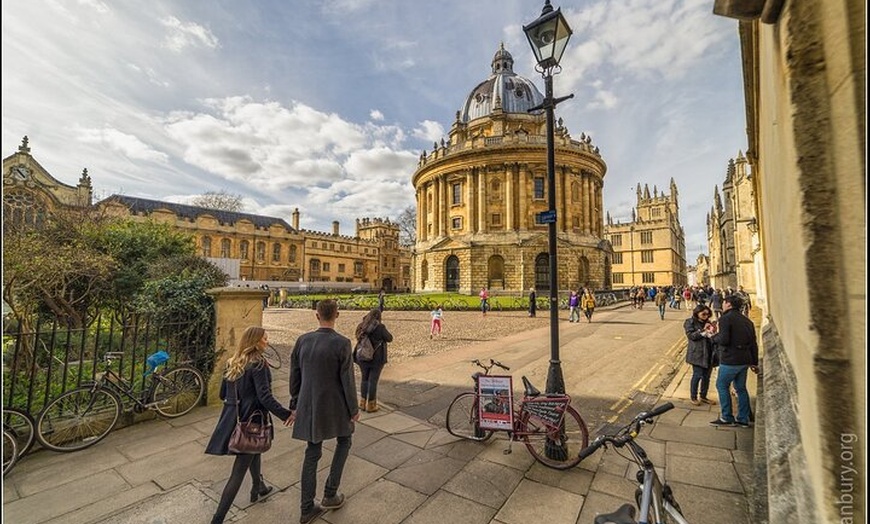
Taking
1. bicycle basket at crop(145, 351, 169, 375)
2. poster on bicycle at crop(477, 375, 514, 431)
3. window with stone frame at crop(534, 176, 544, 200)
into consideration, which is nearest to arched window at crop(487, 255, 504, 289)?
window with stone frame at crop(534, 176, 544, 200)

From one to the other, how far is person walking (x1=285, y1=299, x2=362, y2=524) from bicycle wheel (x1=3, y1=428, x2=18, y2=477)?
10.6 feet

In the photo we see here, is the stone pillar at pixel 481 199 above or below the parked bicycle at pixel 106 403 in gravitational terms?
above

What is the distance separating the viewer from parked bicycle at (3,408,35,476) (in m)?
3.81

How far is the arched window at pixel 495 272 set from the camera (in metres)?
36.1

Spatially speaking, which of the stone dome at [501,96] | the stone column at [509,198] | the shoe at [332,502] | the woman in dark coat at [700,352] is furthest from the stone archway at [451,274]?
the shoe at [332,502]

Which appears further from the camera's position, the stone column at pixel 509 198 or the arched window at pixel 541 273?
the stone column at pixel 509 198

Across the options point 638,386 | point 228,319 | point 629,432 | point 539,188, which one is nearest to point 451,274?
point 539,188

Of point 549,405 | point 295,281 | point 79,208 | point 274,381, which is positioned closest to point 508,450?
point 549,405

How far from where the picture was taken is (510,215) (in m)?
36.7

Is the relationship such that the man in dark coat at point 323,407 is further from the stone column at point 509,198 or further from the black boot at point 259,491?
the stone column at point 509,198

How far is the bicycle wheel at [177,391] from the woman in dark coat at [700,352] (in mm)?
8100

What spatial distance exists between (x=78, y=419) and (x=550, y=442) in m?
5.81

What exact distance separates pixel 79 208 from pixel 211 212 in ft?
147

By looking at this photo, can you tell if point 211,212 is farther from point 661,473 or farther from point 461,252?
point 661,473
